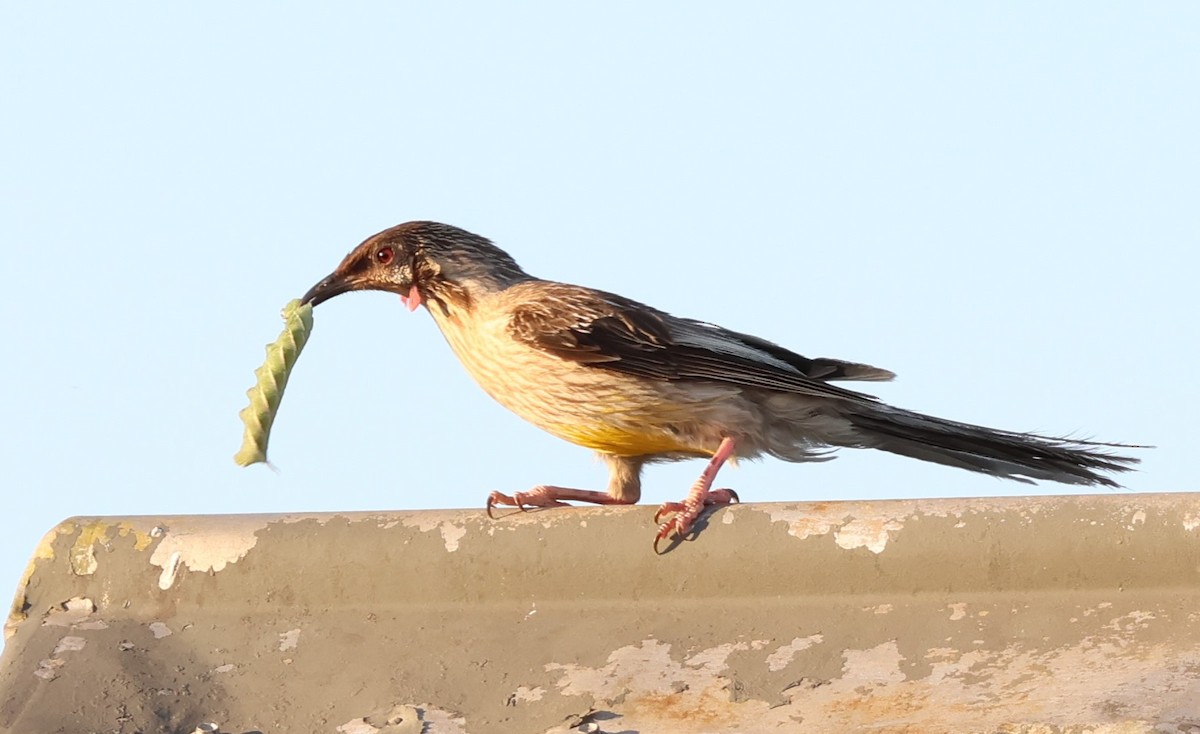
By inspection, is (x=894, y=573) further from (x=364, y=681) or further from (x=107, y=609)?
(x=107, y=609)

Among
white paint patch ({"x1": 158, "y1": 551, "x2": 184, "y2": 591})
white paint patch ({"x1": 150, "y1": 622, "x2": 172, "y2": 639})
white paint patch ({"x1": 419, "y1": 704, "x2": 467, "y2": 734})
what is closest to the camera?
white paint patch ({"x1": 419, "y1": 704, "x2": 467, "y2": 734})

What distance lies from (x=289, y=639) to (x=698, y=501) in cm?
146

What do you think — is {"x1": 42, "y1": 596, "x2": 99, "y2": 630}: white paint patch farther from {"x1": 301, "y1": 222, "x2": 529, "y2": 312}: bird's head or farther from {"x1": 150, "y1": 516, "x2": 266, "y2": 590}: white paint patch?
{"x1": 301, "y1": 222, "x2": 529, "y2": 312}: bird's head

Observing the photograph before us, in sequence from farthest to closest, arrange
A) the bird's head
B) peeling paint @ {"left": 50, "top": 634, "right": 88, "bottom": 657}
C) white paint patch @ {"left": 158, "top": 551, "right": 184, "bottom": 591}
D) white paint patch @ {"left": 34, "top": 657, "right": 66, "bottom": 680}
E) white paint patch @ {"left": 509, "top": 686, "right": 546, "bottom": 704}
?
the bird's head < white paint patch @ {"left": 158, "top": 551, "right": 184, "bottom": 591} < peeling paint @ {"left": 50, "top": 634, "right": 88, "bottom": 657} < white paint patch @ {"left": 34, "top": 657, "right": 66, "bottom": 680} < white paint patch @ {"left": 509, "top": 686, "right": 546, "bottom": 704}

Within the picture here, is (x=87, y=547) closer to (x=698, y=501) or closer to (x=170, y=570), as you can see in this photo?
(x=170, y=570)

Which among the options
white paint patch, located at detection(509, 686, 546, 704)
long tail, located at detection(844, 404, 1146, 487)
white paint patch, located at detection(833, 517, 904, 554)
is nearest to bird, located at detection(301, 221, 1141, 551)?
long tail, located at detection(844, 404, 1146, 487)

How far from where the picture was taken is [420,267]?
6.82 meters

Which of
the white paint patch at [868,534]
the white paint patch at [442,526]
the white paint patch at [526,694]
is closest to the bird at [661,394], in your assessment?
the white paint patch at [442,526]

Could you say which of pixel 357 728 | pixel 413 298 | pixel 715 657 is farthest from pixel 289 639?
pixel 413 298

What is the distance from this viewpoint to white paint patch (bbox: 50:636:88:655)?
422cm

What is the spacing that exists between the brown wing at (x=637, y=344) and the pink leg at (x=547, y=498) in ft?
1.69

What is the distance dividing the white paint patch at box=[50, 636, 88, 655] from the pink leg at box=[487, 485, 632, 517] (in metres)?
1.51

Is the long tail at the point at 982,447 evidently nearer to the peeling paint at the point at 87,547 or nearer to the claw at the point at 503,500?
the claw at the point at 503,500

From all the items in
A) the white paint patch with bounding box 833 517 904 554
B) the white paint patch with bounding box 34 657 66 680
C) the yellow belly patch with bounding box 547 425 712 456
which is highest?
the yellow belly patch with bounding box 547 425 712 456
